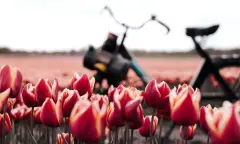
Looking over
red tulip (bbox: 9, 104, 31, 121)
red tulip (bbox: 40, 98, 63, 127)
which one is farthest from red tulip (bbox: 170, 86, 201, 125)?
red tulip (bbox: 9, 104, 31, 121)

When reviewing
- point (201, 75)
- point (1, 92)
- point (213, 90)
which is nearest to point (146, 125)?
point (1, 92)

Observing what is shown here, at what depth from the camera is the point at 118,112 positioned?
152 cm

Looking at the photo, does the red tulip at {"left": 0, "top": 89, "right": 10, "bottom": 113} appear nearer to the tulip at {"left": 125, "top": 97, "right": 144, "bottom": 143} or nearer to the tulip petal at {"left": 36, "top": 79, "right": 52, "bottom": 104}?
the tulip petal at {"left": 36, "top": 79, "right": 52, "bottom": 104}

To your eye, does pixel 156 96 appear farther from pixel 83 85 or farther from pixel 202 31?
pixel 202 31

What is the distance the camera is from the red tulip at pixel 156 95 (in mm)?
1762

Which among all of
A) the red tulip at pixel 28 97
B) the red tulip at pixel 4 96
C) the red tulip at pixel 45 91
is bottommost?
the red tulip at pixel 28 97

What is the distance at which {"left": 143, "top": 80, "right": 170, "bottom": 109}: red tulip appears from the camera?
1762 millimetres

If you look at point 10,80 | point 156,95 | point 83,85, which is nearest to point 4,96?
point 10,80

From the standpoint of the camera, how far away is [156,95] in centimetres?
175

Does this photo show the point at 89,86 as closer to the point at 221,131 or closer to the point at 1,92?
the point at 1,92

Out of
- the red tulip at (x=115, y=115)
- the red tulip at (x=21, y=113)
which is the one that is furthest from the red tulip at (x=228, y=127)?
the red tulip at (x=21, y=113)

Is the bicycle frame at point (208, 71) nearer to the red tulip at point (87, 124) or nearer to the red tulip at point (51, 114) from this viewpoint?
the red tulip at point (51, 114)

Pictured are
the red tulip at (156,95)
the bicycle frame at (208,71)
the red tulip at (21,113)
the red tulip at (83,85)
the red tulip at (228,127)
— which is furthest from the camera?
the bicycle frame at (208,71)

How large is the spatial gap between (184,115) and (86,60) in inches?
139
